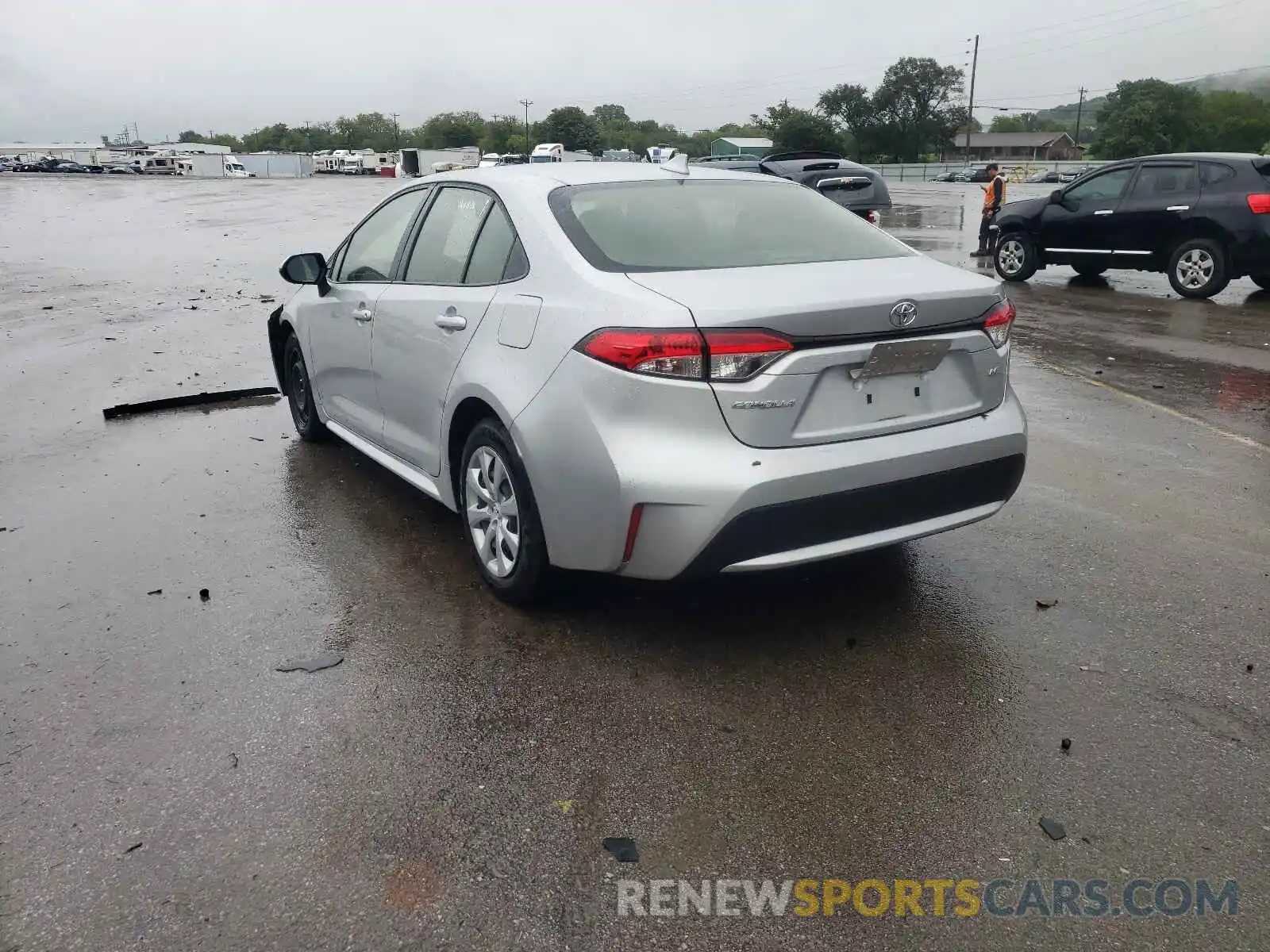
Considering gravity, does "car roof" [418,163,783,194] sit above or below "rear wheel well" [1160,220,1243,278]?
above

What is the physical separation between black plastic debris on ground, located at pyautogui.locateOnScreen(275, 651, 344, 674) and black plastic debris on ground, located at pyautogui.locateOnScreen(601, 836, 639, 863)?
145cm

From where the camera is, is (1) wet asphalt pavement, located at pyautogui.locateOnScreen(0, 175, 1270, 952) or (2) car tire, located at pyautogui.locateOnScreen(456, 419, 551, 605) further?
(2) car tire, located at pyautogui.locateOnScreen(456, 419, 551, 605)

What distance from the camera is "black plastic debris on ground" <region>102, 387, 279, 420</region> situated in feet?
24.2

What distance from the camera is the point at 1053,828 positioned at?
9.18ft

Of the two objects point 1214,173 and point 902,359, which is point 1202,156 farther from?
point 902,359

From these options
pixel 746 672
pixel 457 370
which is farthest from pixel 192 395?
pixel 746 672

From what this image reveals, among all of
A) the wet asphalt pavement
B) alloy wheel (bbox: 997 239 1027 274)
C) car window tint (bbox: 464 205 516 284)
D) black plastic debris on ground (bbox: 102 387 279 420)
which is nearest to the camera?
the wet asphalt pavement

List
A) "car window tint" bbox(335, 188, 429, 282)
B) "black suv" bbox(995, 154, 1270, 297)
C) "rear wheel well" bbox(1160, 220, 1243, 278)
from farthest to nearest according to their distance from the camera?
"rear wheel well" bbox(1160, 220, 1243, 278) < "black suv" bbox(995, 154, 1270, 297) < "car window tint" bbox(335, 188, 429, 282)

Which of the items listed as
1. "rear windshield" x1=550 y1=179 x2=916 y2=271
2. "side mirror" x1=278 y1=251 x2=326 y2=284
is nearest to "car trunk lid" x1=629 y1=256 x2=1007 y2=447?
"rear windshield" x1=550 y1=179 x2=916 y2=271

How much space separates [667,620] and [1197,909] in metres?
2.07

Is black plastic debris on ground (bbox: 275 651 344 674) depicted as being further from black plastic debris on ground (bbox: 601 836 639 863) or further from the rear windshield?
the rear windshield

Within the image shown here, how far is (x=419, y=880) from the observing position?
2617 millimetres

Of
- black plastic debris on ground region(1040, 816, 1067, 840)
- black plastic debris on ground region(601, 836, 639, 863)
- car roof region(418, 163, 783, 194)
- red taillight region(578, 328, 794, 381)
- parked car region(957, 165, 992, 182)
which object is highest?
car roof region(418, 163, 783, 194)

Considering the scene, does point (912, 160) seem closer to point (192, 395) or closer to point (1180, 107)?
point (1180, 107)
